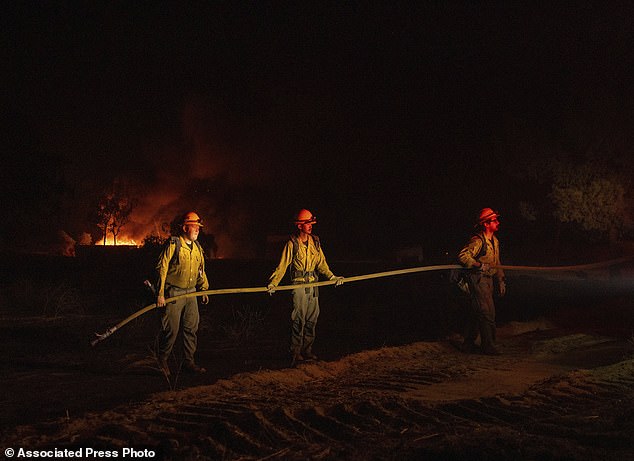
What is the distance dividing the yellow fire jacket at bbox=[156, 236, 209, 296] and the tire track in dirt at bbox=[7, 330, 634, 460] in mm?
1551

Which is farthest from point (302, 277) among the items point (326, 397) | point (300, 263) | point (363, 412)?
point (363, 412)

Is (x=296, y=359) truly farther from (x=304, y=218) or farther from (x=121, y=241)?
(x=121, y=241)

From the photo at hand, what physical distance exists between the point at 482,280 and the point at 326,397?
4456mm

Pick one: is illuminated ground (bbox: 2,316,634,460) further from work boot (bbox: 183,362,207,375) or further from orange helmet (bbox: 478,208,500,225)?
orange helmet (bbox: 478,208,500,225)

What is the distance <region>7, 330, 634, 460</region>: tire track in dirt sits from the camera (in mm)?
4910

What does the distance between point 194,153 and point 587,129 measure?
48.8 metres

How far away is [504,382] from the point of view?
7938 millimetres

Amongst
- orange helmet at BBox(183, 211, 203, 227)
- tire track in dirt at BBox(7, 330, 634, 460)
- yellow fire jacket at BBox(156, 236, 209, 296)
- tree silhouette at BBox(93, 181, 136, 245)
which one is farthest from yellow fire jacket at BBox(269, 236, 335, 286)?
tree silhouette at BBox(93, 181, 136, 245)

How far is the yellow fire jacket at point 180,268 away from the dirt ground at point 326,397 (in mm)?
1213

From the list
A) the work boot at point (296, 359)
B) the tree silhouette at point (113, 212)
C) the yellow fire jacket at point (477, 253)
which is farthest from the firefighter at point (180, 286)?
the tree silhouette at point (113, 212)

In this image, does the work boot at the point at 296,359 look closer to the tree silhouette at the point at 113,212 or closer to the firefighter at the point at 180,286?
the firefighter at the point at 180,286

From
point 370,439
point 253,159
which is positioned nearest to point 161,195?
point 253,159

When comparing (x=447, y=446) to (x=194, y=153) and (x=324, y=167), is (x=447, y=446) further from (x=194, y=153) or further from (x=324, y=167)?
(x=194, y=153)

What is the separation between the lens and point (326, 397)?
6938 mm
